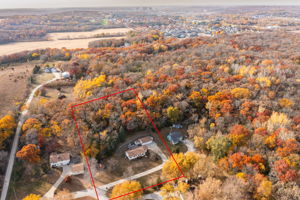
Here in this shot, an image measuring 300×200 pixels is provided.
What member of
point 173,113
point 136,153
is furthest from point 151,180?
point 173,113

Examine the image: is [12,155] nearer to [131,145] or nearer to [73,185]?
[73,185]

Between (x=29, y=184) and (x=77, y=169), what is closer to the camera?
(x=29, y=184)

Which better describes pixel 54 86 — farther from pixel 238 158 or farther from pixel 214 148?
pixel 238 158

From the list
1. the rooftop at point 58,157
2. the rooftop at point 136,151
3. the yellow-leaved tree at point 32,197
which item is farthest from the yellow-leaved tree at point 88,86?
the yellow-leaved tree at point 32,197

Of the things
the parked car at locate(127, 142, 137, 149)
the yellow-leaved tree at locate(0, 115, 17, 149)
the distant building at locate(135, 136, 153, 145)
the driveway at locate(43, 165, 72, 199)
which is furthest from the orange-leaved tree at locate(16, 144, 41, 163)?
the distant building at locate(135, 136, 153, 145)

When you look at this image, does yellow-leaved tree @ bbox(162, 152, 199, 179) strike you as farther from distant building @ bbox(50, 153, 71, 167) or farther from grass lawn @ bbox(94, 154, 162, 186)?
distant building @ bbox(50, 153, 71, 167)

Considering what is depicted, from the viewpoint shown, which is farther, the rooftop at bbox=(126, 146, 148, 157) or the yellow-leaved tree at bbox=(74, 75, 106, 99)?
the yellow-leaved tree at bbox=(74, 75, 106, 99)

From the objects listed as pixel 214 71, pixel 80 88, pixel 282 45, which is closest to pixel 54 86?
pixel 80 88
